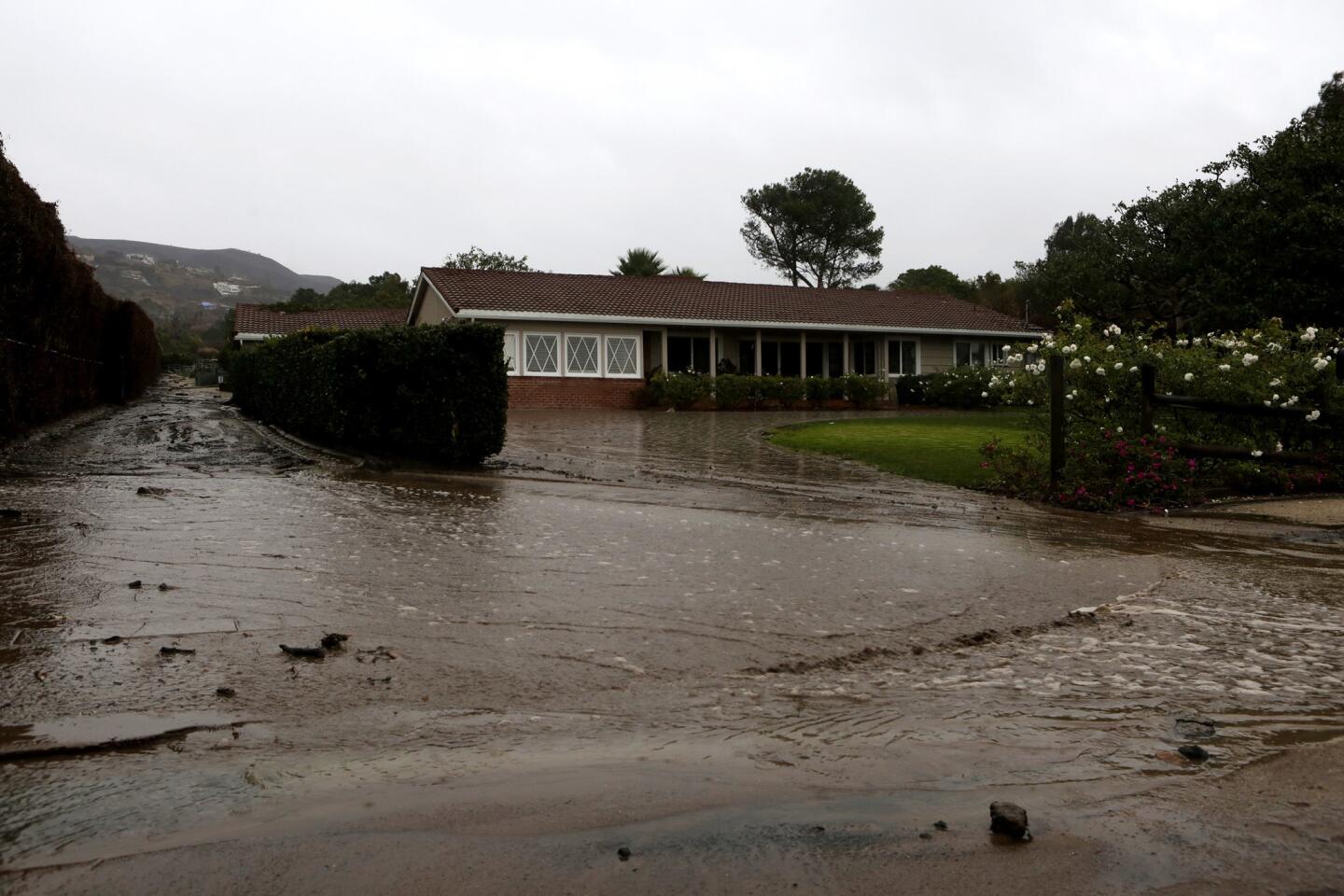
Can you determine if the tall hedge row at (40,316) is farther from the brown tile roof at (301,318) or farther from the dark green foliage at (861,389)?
the dark green foliage at (861,389)

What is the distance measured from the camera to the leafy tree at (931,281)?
248 ft

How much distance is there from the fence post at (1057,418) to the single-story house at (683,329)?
18.9 meters

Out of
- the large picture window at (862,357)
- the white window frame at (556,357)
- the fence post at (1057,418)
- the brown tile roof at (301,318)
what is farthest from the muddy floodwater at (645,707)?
the brown tile roof at (301,318)

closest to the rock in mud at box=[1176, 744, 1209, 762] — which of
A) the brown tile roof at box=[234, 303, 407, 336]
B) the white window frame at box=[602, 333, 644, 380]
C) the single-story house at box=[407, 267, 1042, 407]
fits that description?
the single-story house at box=[407, 267, 1042, 407]

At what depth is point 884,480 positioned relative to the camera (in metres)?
13.6

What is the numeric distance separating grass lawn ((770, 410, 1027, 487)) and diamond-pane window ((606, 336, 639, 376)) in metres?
10.5

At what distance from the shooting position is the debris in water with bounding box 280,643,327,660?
444 cm

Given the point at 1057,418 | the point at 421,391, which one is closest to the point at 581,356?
the point at 421,391

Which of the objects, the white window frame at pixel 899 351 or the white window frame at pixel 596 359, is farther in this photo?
the white window frame at pixel 899 351

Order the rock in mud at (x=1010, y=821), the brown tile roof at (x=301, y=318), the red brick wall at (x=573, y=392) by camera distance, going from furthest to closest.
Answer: the brown tile roof at (x=301, y=318), the red brick wall at (x=573, y=392), the rock in mud at (x=1010, y=821)

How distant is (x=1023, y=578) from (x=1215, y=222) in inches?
963

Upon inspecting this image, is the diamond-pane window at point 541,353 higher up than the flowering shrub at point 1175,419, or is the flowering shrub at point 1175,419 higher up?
the diamond-pane window at point 541,353

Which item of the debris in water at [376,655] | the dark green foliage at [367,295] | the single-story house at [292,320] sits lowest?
the debris in water at [376,655]

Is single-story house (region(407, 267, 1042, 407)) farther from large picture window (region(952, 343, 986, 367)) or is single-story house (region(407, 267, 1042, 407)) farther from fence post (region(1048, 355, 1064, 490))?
fence post (region(1048, 355, 1064, 490))
